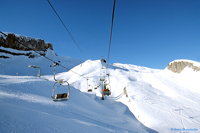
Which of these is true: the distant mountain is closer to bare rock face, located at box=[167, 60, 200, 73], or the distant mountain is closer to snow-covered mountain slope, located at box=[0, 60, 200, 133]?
snow-covered mountain slope, located at box=[0, 60, 200, 133]

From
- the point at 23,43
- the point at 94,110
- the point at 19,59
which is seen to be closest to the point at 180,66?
the point at 94,110

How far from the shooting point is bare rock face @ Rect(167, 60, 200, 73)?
96.5ft

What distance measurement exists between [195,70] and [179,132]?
25.0 meters

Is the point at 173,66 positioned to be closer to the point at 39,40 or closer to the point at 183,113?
the point at 183,113

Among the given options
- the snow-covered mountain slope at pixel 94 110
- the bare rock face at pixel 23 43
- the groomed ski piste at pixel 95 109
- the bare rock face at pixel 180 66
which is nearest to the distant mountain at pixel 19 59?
the bare rock face at pixel 23 43

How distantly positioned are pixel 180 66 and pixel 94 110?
32.9 m

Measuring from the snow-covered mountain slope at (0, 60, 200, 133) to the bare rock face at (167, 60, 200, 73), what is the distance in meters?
2.06

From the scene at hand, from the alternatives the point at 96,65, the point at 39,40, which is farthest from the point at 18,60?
the point at 96,65

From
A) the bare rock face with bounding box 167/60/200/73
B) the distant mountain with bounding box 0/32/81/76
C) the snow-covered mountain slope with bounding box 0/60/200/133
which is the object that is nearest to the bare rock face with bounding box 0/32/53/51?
the distant mountain with bounding box 0/32/81/76

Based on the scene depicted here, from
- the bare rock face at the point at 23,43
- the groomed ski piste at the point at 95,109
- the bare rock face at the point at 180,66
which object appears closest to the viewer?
the groomed ski piste at the point at 95,109

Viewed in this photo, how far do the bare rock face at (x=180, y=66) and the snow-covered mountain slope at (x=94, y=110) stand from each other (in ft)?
6.77

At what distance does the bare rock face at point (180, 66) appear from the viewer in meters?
29.4

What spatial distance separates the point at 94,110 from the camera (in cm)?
1211

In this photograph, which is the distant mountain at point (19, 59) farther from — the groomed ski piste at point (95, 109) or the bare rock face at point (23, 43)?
the groomed ski piste at point (95, 109)
